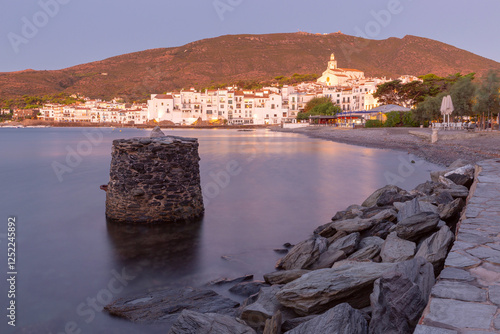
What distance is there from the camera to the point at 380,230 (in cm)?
642

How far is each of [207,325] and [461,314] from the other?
2090 mm

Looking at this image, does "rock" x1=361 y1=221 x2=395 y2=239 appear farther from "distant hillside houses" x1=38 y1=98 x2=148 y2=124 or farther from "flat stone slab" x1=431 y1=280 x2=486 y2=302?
"distant hillside houses" x1=38 y1=98 x2=148 y2=124

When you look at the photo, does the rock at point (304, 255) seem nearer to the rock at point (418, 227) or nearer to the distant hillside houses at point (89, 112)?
the rock at point (418, 227)

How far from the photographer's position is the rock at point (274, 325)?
11.4ft

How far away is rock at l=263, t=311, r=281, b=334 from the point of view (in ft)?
11.4

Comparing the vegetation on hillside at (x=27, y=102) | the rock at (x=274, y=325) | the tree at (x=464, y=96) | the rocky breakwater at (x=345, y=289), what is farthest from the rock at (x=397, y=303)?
the vegetation on hillside at (x=27, y=102)

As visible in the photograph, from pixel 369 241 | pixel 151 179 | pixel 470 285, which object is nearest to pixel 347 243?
pixel 369 241

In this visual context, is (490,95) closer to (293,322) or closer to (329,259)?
(329,259)

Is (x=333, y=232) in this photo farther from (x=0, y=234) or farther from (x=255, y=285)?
(x=0, y=234)

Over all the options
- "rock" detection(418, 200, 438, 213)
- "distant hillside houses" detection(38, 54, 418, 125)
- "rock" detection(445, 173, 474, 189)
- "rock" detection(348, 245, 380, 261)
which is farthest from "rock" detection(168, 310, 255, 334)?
"distant hillside houses" detection(38, 54, 418, 125)

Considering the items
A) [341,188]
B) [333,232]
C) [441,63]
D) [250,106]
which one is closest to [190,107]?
[250,106]

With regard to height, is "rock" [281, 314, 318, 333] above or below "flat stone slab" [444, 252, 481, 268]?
below

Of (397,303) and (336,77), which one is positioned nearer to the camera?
(397,303)

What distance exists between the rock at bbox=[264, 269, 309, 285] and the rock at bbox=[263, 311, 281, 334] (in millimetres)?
1624
